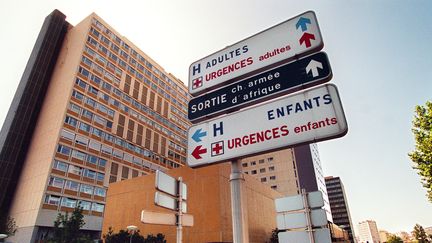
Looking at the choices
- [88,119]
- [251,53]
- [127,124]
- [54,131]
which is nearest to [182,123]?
[127,124]

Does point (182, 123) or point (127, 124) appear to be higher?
point (182, 123)

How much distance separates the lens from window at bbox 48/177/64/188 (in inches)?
1449

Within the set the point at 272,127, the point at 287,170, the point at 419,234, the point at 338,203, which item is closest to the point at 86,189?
the point at 272,127

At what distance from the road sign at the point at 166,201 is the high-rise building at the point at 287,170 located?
7120 cm

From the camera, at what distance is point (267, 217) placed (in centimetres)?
3412

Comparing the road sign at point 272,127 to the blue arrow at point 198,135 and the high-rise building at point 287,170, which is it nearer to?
the blue arrow at point 198,135

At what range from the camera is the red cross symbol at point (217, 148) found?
12.6ft

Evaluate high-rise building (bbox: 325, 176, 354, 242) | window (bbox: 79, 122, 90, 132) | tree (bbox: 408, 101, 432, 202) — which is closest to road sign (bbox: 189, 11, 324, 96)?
tree (bbox: 408, 101, 432, 202)

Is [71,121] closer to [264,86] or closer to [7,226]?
[7,226]

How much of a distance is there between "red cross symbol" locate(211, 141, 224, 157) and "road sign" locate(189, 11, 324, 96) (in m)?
1.11

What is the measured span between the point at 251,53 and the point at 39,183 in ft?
139

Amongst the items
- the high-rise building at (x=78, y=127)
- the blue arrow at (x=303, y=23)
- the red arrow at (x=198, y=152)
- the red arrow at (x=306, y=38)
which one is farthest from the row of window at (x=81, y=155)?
the red arrow at (x=306, y=38)

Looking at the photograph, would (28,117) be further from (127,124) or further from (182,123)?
(182,123)

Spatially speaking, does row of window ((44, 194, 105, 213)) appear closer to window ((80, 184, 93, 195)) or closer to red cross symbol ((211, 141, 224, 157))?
window ((80, 184, 93, 195))
